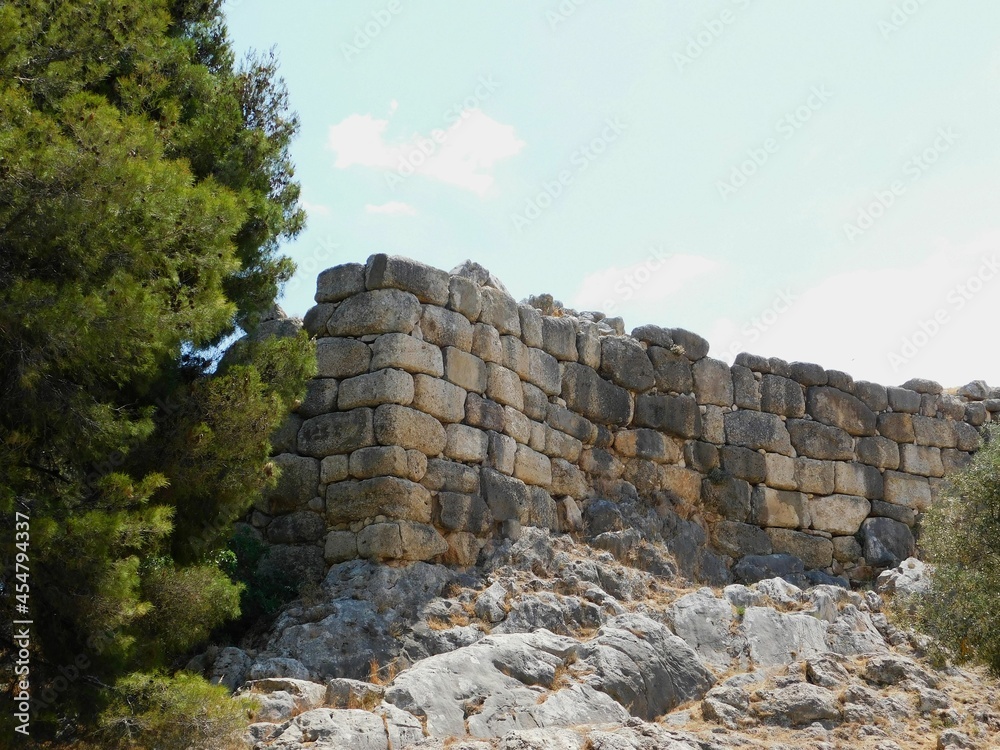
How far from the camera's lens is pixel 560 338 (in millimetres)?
13047

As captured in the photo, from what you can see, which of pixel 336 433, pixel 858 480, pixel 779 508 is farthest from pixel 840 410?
pixel 336 433

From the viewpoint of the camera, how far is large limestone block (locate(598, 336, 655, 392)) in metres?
13.6

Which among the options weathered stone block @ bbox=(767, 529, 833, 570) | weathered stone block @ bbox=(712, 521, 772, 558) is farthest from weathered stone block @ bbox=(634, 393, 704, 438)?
weathered stone block @ bbox=(767, 529, 833, 570)

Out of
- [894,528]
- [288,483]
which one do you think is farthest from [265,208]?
[894,528]

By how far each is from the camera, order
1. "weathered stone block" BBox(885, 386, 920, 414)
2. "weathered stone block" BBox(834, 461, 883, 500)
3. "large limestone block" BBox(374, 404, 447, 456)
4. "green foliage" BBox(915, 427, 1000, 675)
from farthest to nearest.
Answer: "weathered stone block" BBox(885, 386, 920, 414)
"weathered stone block" BBox(834, 461, 883, 500)
"large limestone block" BBox(374, 404, 447, 456)
"green foliage" BBox(915, 427, 1000, 675)

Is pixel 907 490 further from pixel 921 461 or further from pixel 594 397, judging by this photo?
pixel 594 397

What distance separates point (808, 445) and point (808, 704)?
236 inches

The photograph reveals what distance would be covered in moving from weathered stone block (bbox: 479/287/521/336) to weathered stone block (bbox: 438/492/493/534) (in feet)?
6.05

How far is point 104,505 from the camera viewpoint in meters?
7.31

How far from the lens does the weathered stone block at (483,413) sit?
1152 cm

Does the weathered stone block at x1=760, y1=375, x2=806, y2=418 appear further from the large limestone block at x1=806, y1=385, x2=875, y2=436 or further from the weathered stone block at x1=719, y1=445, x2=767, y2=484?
the weathered stone block at x1=719, y1=445, x2=767, y2=484

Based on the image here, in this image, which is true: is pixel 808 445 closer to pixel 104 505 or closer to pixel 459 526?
pixel 459 526

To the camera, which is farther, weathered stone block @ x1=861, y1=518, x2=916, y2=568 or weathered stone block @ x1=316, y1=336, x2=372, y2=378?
weathered stone block @ x1=861, y1=518, x2=916, y2=568

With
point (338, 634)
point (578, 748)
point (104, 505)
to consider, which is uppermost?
point (104, 505)
